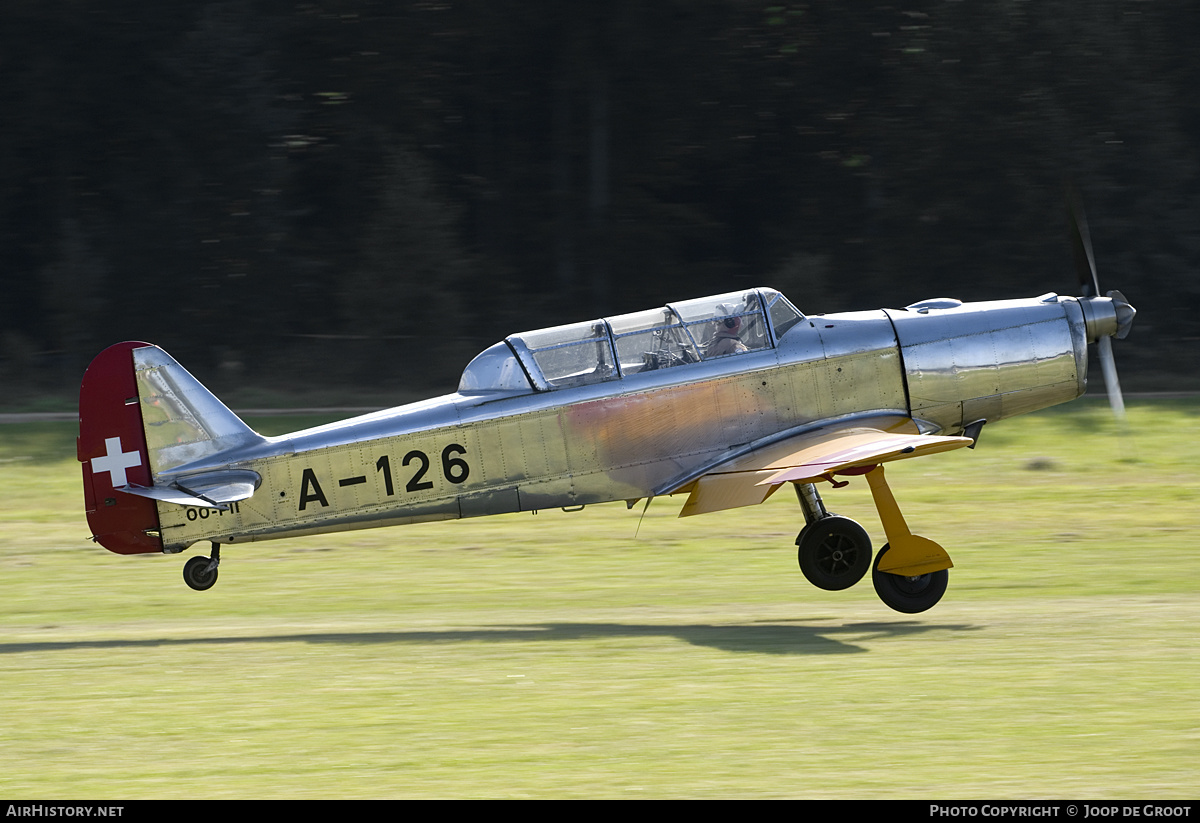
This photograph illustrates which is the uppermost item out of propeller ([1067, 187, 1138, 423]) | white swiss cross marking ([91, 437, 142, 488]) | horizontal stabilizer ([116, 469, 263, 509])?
propeller ([1067, 187, 1138, 423])

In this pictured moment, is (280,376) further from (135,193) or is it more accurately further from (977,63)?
(977,63)

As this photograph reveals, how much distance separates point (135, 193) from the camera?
1435 inches

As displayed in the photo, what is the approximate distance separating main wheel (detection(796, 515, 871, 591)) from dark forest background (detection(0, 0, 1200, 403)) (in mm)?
22002

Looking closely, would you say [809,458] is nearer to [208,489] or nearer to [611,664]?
[611,664]

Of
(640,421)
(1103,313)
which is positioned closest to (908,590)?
(640,421)

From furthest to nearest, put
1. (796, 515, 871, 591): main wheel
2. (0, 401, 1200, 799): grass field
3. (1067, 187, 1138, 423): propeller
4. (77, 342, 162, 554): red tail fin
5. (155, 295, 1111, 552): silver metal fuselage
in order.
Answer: (1067, 187, 1138, 423): propeller → (796, 515, 871, 591): main wheel → (155, 295, 1111, 552): silver metal fuselage → (77, 342, 162, 554): red tail fin → (0, 401, 1200, 799): grass field

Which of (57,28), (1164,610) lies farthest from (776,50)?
(1164,610)

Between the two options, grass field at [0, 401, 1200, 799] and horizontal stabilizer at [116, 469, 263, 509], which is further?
horizontal stabilizer at [116, 469, 263, 509]

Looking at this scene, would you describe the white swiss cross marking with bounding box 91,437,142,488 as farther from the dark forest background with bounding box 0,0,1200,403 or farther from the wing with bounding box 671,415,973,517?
the dark forest background with bounding box 0,0,1200,403

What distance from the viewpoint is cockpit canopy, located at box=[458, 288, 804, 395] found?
12.1 m

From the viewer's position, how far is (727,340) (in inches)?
488

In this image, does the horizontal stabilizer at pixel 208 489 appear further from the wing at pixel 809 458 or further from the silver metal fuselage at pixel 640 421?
the wing at pixel 809 458

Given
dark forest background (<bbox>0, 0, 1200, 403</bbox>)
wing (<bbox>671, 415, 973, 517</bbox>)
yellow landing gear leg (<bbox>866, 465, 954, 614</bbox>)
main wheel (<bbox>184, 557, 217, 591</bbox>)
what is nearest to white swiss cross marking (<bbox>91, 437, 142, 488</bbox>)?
main wheel (<bbox>184, 557, 217, 591</bbox>)
